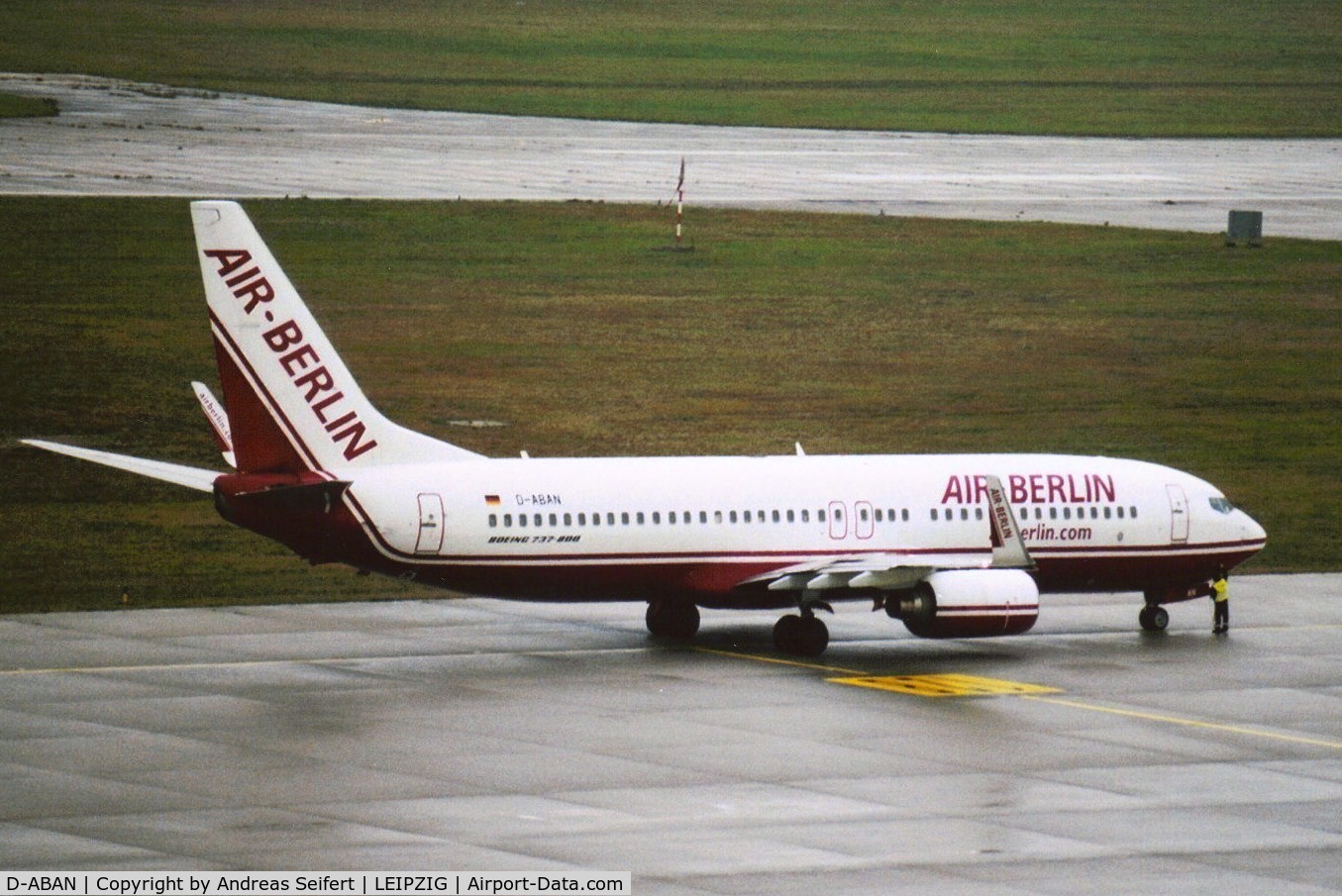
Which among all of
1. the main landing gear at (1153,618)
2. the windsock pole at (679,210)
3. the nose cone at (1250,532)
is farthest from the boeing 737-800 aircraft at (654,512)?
the windsock pole at (679,210)

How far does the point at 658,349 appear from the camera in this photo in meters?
87.6

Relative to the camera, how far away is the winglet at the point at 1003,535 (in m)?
48.1

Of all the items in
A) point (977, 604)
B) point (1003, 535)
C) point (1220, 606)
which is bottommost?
point (1220, 606)

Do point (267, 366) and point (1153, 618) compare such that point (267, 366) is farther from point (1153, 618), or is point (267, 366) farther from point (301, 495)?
point (1153, 618)

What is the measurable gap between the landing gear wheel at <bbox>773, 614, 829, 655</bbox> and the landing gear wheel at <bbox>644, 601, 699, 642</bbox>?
2227 millimetres

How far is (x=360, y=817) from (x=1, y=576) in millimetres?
24359

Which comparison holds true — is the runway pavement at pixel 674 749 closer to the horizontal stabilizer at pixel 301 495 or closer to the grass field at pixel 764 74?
the horizontal stabilizer at pixel 301 495

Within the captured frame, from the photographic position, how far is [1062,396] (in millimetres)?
82250

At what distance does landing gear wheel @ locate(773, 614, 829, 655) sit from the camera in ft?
160

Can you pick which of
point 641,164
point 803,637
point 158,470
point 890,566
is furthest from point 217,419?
point 641,164

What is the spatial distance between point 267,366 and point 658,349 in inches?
1645

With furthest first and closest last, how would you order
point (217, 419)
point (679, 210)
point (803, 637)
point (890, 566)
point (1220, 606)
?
point (679, 210) < point (1220, 606) < point (217, 419) < point (803, 637) < point (890, 566)

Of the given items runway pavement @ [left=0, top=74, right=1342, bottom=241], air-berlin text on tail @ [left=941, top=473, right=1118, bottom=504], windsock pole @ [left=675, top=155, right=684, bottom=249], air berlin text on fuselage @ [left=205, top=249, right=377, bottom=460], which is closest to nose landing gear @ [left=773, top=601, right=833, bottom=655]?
air-berlin text on tail @ [left=941, top=473, right=1118, bottom=504]

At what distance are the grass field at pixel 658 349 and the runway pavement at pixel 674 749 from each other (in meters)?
7.86
